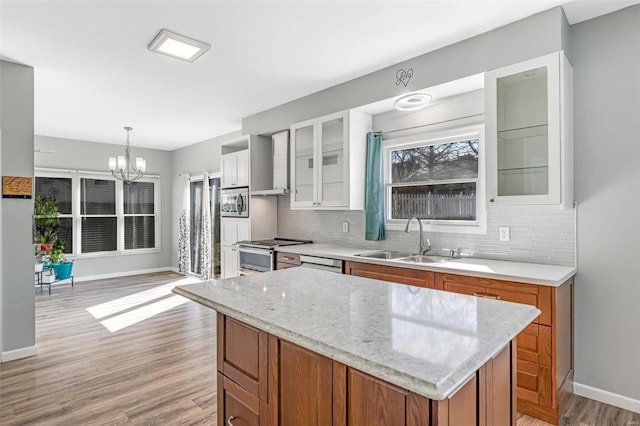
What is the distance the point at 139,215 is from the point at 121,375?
5.06 meters

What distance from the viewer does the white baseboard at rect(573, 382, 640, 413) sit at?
7.46 feet

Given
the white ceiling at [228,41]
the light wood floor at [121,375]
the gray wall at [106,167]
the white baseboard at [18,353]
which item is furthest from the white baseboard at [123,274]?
the white baseboard at [18,353]

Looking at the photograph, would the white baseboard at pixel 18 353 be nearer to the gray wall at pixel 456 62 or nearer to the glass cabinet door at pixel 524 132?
the gray wall at pixel 456 62

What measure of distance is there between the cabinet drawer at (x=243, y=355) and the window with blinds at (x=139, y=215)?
255 inches

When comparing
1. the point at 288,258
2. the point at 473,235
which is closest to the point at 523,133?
the point at 473,235

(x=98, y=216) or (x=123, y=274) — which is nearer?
(x=98, y=216)

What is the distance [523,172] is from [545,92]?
0.54 m

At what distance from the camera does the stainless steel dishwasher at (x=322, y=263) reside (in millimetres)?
3231

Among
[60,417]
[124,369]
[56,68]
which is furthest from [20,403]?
[56,68]

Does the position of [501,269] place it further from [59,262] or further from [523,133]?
[59,262]

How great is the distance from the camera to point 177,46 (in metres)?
2.82

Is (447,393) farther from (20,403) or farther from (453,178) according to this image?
(20,403)

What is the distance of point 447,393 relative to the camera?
0.77 meters

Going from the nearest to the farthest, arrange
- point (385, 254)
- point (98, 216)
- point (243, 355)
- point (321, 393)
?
point (321, 393)
point (243, 355)
point (385, 254)
point (98, 216)
